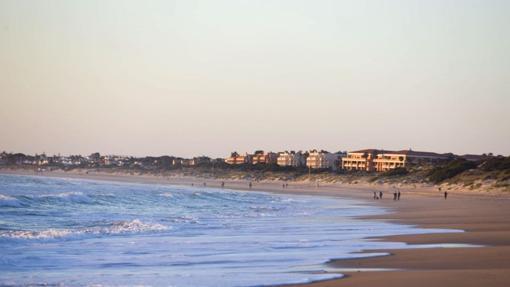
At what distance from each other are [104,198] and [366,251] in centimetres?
2972

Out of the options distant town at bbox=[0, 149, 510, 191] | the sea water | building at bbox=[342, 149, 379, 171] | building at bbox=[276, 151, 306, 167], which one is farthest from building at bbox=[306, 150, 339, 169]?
the sea water

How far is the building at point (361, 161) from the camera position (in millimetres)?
133675

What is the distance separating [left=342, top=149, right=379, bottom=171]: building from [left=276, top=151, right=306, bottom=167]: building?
26664 mm

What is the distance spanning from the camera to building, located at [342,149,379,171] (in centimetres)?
13368

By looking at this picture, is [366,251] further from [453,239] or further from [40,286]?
[40,286]

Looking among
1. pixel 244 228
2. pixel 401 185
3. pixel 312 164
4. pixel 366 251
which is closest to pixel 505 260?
pixel 366 251

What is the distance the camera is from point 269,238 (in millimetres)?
18203

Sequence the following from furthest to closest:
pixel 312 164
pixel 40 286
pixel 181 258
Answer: pixel 312 164 → pixel 181 258 → pixel 40 286

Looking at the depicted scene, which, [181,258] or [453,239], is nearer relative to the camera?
[181,258]

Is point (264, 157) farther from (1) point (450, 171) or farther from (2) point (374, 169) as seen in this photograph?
(1) point (450, 171)

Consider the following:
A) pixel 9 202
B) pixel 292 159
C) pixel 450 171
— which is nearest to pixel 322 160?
pixel 292 159

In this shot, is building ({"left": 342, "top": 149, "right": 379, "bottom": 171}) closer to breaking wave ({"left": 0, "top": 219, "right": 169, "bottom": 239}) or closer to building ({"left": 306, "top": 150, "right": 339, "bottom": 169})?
building ({"left": 306, "top": 150, "right": 339, "bottom": 169})

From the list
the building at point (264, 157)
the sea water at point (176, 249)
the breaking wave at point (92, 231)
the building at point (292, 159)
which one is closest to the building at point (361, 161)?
the building at point (292, 159)

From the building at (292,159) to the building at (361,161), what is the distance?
26664mm
